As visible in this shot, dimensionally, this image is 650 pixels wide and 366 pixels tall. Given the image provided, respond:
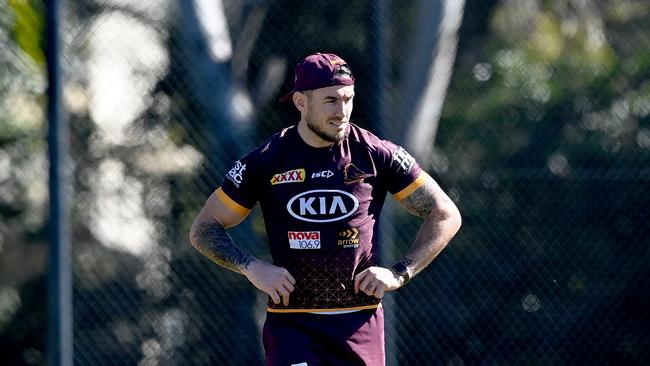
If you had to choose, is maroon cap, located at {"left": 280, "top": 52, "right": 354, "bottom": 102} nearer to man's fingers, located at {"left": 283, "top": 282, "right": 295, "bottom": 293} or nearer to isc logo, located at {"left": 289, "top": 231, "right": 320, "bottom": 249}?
isc logo, located at {"left": 289, "top": 231, "right": 320, "bottom": 249}

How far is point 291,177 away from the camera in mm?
4680

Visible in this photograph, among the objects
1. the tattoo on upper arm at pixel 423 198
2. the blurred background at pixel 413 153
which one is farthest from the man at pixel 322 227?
the blurred background at pixel 413 153

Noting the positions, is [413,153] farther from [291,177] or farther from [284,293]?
[284,293]

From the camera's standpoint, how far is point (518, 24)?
24.6ft

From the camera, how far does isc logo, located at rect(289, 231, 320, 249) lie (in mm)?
4660

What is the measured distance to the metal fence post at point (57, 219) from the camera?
7.07 m

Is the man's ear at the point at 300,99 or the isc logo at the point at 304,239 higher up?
the man's ear at the point at 300,99

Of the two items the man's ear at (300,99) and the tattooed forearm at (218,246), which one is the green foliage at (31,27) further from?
the man's ear at (300,99)

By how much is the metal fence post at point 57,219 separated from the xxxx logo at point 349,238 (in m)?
2.96

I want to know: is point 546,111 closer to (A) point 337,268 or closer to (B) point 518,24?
(B) point 518,24

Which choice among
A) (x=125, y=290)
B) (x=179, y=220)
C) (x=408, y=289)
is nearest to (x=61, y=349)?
(x=125, y=290)

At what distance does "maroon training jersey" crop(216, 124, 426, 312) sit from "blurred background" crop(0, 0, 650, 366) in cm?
245

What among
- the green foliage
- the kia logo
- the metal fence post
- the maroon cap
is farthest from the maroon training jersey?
the green foliage

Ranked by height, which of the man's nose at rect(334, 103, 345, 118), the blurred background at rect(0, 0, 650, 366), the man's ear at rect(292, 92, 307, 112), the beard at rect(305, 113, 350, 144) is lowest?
the blurred background at rect(0, 0, 650, 366)
